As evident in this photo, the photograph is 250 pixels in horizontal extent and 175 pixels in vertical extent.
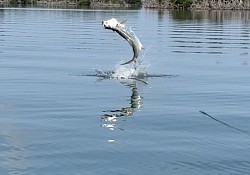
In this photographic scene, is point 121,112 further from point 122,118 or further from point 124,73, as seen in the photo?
point 124,73

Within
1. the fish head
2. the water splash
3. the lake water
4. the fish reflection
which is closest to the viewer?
the lake water

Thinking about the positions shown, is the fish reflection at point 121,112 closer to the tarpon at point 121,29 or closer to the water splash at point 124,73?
the tarpon at point 121,29

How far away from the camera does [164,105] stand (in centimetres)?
2138

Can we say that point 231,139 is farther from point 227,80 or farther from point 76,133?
point 227,80

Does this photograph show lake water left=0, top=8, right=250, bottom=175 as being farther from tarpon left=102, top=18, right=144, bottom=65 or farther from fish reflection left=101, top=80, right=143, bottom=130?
tarpon left=102, top=18, right=144, bottom=65

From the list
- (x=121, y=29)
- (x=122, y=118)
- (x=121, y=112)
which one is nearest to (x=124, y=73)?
(x=121, y=29)

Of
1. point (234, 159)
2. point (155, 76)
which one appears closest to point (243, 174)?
point (234, 159)

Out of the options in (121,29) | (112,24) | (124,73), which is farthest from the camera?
(124,73)

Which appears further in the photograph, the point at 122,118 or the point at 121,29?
the point at 121,29

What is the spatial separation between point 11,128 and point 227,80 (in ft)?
44.6

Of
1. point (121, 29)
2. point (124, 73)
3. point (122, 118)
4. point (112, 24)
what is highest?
point (112, 24)

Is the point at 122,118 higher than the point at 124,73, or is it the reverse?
the point at 124,73

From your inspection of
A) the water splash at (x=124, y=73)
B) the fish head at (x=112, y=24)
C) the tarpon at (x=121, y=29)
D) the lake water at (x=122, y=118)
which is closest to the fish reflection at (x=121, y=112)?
the lake water at (x=122, y=118)

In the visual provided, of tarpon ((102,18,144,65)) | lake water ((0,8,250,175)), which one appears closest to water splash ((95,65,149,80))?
lake water ((0,8,250,175))
